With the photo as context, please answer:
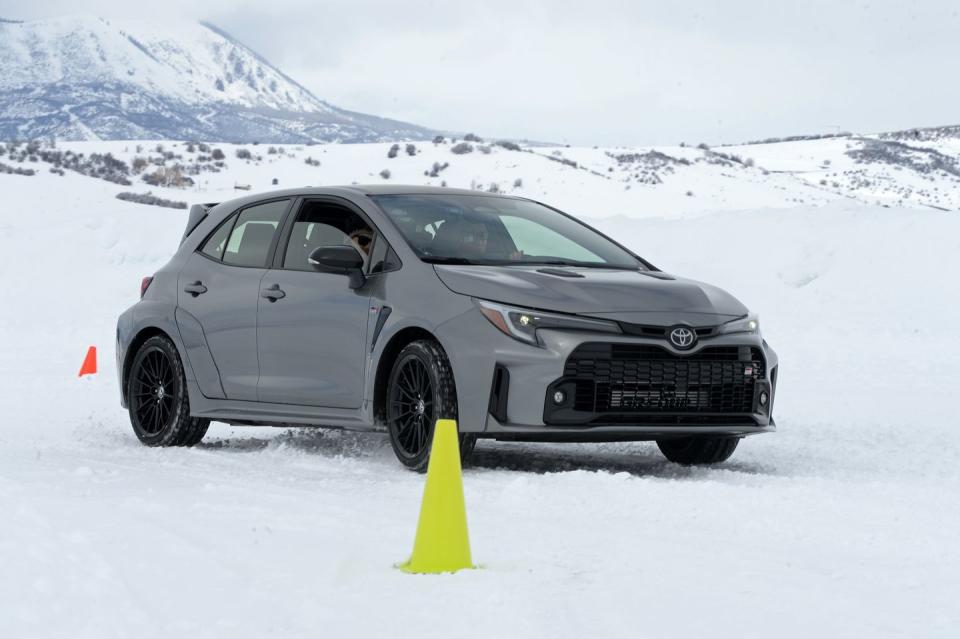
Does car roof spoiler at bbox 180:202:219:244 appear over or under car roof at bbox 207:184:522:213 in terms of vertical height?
under

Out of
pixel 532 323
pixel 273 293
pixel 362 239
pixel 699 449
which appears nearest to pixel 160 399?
pixel 273 293

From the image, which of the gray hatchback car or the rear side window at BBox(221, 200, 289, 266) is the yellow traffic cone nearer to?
the gray hatchback car

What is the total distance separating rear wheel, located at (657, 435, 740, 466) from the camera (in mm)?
8203

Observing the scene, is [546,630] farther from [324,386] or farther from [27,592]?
[324,386]

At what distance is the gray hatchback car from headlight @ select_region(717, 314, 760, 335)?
0.02m

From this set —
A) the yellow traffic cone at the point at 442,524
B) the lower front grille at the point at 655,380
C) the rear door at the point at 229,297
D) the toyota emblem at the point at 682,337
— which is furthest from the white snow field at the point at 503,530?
the toyota emblem at the point at 682,337

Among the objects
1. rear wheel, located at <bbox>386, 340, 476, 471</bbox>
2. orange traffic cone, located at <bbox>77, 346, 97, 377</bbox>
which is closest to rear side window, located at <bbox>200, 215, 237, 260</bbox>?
rear wheel, located at <bbox>386, 340, 476, 471</bbox>

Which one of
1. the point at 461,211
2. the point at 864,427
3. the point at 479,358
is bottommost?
the point at 864,427

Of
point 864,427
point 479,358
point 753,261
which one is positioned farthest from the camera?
point 753,261

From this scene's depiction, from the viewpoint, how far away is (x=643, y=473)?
7895mm

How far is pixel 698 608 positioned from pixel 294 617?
1.23 meters

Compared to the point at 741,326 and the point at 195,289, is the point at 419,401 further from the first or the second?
the point at 195,289

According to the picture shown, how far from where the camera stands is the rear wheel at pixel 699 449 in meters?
8.20

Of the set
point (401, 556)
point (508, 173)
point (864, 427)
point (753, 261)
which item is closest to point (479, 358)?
point (401, 556)
